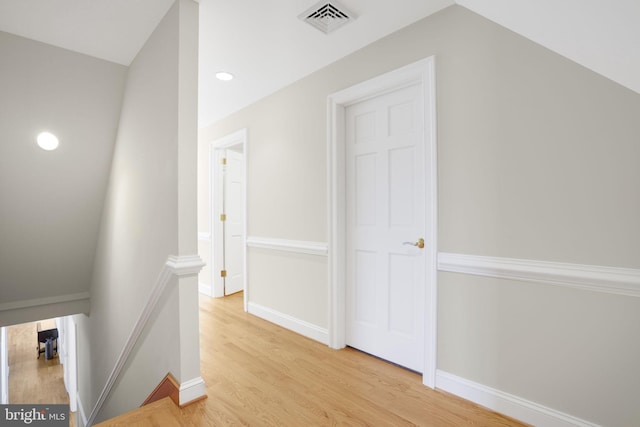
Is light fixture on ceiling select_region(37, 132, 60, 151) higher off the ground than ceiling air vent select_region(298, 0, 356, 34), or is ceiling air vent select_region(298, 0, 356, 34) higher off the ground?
ceiling air vent select_region(298, 0, 356, 34)

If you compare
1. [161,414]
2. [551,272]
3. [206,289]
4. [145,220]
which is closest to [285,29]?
[145,220]

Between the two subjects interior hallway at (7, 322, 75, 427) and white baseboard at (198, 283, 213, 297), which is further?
interior hallway at (7, 322, 75, 427)

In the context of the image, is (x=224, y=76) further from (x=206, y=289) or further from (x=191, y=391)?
(x=206, y=289)

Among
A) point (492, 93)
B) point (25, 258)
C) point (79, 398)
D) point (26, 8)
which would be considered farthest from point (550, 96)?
point (79, 398)

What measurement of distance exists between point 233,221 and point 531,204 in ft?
12.5

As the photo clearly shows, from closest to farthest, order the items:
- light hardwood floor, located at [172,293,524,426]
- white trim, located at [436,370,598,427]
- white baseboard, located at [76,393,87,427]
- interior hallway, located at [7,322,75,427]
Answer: white trim, located at [436,370,598,427]
light hardwood floor, located at [172,293,524,426]
white baseboard, located at [76,393,87,427]
interior hallway, located at [7,322,75,427]

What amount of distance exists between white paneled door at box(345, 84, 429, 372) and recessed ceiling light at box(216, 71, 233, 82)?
1.19 m

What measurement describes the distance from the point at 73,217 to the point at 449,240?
3.35 m

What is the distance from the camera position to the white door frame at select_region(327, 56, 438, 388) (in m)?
1.98

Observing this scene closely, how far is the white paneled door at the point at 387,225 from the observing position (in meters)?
2.14

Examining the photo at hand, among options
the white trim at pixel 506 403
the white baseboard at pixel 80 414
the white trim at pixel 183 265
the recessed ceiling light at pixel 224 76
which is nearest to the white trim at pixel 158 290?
the white trim at pixel 183 265

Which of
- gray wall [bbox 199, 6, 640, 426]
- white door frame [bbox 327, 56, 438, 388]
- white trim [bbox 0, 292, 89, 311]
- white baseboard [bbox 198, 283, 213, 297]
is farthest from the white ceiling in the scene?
white baseboard [bbox 198, 283, 213, 297]

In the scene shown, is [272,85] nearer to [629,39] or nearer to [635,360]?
[629,39]

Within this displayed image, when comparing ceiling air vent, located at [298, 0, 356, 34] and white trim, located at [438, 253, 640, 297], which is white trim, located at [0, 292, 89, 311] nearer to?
ceiling air vent, located at [298, 0, 356, 34]
